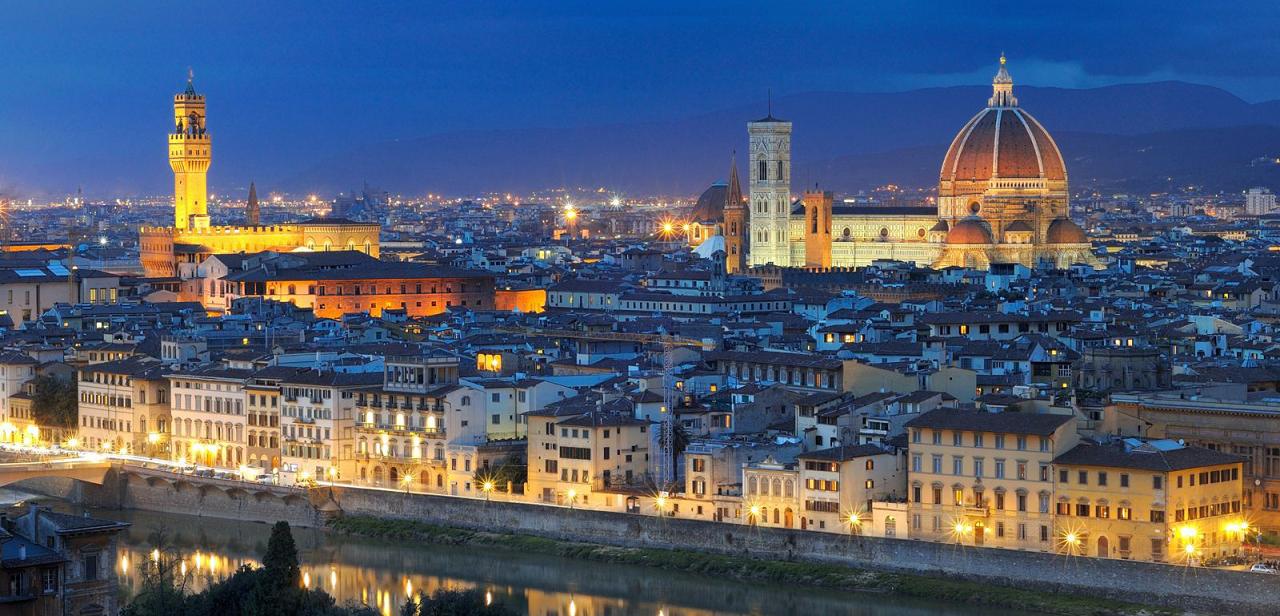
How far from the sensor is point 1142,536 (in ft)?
109

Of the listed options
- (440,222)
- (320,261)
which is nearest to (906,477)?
(320,261)

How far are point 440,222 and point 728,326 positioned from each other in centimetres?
11823

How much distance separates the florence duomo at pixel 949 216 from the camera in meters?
93.4

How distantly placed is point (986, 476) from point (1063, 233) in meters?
60.2

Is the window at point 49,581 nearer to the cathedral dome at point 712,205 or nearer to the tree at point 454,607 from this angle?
the tree at point 454,607

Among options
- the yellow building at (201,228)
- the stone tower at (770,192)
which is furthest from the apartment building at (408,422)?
the stone tower at (770,192)

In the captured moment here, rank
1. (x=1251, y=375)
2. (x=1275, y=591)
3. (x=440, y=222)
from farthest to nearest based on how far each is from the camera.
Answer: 1. (x=440, y=222)
2. (x=1251, y=375)
3. (x=1275, y=591)

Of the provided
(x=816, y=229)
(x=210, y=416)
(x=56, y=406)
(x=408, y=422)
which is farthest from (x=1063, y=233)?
(x=408, y=422)

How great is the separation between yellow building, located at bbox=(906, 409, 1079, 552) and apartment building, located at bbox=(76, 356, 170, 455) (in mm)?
16834

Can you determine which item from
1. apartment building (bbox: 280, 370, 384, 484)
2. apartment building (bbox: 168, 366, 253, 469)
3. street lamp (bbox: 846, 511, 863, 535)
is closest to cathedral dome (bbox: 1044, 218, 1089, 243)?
apartment building (bbox: 168, 366, 253, 469)

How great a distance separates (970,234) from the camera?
9312cm

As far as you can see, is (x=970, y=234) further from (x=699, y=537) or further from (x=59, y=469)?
(x=699, y=537)

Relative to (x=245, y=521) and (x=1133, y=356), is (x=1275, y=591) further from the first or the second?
(x=245, y=521)

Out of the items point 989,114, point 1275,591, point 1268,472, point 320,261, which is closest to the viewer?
point 1275,591
